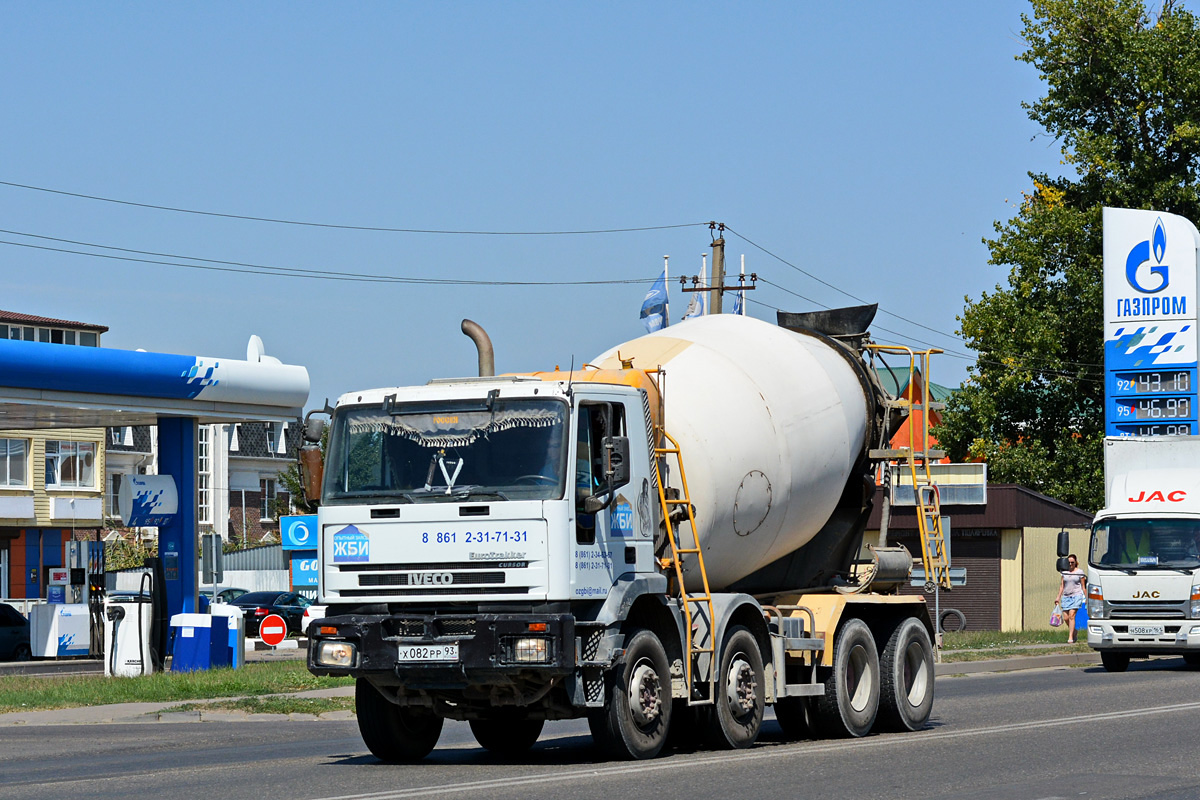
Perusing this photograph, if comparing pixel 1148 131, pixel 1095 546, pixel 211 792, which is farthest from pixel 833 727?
pixel 1148 131

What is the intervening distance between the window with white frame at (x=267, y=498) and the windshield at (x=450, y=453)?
8315cm

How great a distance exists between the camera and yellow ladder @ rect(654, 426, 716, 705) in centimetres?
1319

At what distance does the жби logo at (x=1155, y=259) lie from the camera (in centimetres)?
3484

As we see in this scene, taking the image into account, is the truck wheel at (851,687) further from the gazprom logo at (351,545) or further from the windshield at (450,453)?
the gazprom logo at (351,545)

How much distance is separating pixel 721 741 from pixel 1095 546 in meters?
14.1

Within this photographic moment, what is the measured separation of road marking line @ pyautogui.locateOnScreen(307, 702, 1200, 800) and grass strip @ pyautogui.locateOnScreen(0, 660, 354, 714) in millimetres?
8110

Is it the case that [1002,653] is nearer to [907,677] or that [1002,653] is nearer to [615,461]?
[907,677]

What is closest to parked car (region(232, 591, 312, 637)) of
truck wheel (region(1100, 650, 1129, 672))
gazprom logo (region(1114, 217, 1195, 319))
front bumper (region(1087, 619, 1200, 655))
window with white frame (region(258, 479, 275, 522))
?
gazprom logo (region(1114, 217, 1195, 319))

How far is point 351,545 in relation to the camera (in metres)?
12.4

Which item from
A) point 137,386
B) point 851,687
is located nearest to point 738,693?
point 851,687

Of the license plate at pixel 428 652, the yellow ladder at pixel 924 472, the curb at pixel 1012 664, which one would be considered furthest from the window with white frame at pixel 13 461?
the license plate at pixel 428 652

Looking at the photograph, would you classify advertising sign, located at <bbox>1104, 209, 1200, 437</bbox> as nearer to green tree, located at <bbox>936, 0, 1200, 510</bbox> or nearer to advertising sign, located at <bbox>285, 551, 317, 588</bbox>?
green tree, located at <bbox>936, 0, 1200, 510</bbox>

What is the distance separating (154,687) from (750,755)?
10.8 meters

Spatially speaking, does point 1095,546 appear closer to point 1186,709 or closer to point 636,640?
point 1186,709
